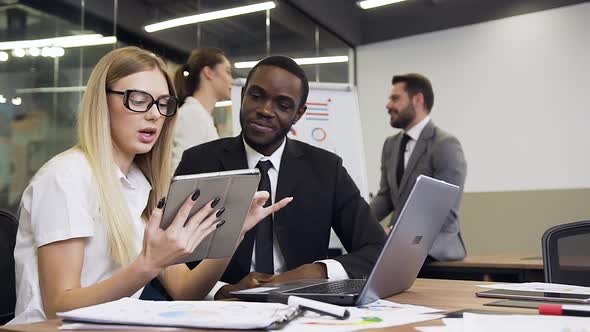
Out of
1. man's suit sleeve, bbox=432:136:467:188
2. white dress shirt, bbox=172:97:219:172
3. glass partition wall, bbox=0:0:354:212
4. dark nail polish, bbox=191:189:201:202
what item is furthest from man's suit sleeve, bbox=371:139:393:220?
dark nail polish, bbox=191:189:201:202

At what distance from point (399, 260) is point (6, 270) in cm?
99

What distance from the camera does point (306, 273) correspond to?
1.66 metres

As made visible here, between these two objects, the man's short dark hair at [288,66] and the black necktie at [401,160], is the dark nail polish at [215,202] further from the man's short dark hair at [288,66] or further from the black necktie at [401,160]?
the black necktie at [401,160]

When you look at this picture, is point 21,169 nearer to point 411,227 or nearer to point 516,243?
point 411,227

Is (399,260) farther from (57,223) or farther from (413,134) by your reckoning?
(413,134)

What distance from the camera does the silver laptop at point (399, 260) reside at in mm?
A: 1223

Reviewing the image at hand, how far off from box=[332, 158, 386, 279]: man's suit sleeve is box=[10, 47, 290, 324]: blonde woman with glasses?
501mm

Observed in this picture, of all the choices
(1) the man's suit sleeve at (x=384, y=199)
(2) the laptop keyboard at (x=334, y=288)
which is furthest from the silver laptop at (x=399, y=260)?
(1) the man's suit sleeve at (x=384, y=199)

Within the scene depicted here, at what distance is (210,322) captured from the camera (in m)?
0.92

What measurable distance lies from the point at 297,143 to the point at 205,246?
955 millimetres

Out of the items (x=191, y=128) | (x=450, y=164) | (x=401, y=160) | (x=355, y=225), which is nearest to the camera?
(x=355, y=225)

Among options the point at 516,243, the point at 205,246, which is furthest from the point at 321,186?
the point at 516,243

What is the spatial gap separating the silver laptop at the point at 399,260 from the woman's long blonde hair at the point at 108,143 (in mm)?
338

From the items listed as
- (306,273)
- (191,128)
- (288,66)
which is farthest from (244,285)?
(191,128)
